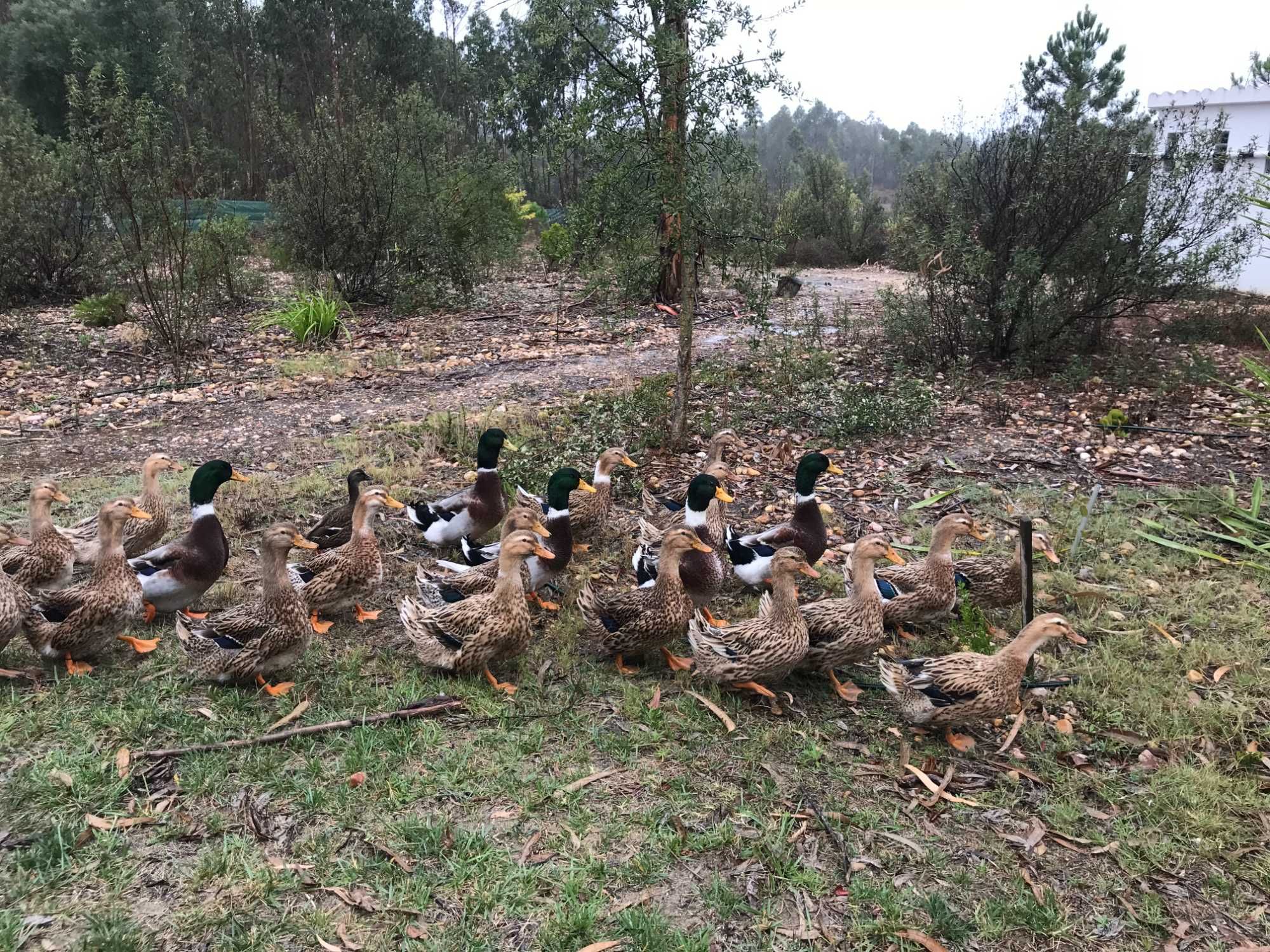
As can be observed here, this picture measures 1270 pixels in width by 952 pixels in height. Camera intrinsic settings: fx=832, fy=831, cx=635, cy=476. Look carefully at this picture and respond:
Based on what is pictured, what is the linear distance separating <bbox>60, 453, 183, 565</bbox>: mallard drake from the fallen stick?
1.93 meters

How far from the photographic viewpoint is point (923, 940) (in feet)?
8.78

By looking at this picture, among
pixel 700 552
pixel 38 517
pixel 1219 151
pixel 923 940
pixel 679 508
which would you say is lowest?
pixel 923 940

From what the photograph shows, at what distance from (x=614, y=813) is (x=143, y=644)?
2.61 meters

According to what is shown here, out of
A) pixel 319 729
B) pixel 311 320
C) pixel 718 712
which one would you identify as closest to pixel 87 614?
pixel 319 729

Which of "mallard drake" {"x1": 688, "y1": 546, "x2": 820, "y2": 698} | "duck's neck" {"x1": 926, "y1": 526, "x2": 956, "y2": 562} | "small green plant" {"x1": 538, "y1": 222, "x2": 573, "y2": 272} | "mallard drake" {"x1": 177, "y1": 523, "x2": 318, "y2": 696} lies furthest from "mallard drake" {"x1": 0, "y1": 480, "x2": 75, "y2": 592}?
"small green plant" {"x1": 538, "y1": 222, "x2": 573, "y2": 272}

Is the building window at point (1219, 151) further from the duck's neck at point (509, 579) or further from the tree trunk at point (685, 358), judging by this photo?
the duck's neck at point (509, 579)

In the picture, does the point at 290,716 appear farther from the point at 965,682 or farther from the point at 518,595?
the point at 965,682

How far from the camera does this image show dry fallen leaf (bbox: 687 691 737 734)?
374cm

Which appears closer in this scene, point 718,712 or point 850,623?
point 718,712

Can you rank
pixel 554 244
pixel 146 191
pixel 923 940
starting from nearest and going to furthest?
pixel 923 940
pixel 146 191
pixel 554 244

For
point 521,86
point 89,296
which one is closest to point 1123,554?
point 521,86

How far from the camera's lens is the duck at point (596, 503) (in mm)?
5465

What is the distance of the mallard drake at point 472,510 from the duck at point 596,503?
0.36 metres

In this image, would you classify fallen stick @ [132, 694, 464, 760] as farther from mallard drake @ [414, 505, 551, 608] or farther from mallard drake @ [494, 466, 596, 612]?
mallard drake @ [494, 466, 596, 612]
